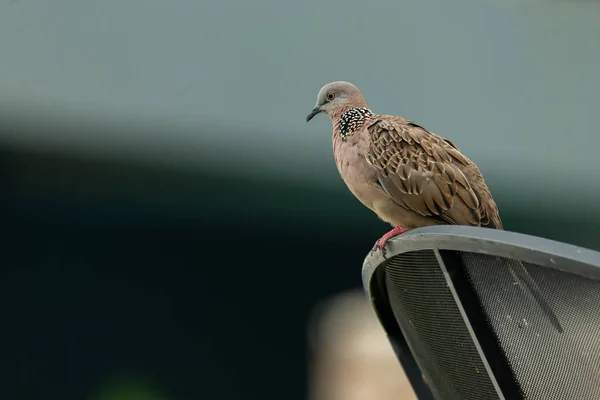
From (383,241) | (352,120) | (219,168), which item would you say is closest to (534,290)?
(383,241)

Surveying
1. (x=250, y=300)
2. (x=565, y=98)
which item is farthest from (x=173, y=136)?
(x=565, y=98)

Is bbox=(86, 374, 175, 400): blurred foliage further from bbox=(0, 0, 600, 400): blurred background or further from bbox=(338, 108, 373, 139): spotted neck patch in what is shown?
bbox=(338, 108, 373, 139): spotted neck patch

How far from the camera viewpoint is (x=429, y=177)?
2.69 metres

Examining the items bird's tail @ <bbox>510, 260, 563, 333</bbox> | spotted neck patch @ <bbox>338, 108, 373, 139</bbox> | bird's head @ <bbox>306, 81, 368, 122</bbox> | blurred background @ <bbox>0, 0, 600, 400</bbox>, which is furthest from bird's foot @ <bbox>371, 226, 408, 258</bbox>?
blurred background @ <bbox>0, 0, 600, 400</bbox>

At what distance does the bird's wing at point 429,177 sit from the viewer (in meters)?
2.64

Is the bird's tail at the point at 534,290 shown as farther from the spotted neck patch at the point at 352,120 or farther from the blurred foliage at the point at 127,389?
the blurred foliage at the point at 127,389

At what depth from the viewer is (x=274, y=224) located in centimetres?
813

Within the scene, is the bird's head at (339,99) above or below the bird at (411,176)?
above

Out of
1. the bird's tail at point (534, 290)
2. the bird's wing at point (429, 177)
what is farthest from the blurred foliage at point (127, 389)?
the bird's tail at point (534, 290)

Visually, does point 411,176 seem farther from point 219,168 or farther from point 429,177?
point 219,168

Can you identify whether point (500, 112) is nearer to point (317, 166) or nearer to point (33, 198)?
point (317, 166)

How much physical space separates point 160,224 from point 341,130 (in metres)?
4.84

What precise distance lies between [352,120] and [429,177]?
58cm

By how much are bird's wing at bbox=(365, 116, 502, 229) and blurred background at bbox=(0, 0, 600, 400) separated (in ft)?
12.3
